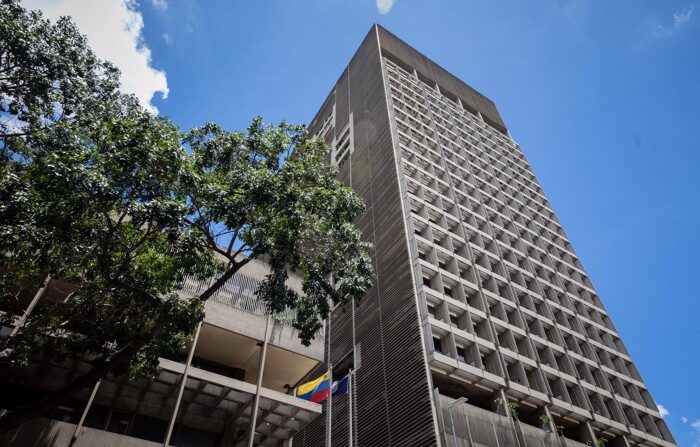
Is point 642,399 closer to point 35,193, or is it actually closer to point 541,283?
point 541,283

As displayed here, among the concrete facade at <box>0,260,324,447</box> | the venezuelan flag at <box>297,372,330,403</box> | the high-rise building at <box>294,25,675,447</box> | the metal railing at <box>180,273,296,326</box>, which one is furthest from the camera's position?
the high-rise building at <box>294,25,675,447</box>

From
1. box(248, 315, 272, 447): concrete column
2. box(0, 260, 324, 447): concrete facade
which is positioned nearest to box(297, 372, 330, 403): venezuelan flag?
box(0, 260, 324, 447): concrete facade

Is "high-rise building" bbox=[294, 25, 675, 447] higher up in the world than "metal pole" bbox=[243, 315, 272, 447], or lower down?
higher up

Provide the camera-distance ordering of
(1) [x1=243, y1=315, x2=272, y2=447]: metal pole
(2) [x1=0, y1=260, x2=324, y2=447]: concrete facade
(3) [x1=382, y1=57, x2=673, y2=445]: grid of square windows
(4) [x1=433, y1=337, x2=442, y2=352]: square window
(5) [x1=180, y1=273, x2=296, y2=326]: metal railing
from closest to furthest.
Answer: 1. (2) [x1=0, y1=260, x2=324, y2=447]: concrete facade
2. (1) [x1=243, y1=315, x2=272, y2=447]: metal pole
3. (5) [x1=180, y1=273, x2=296, y2=326]: metal railing
4. (4) [x1=433, y1=337, x2=442, y2=352]: square window
5. (3) [x1=382, y1=57, x2=673, y2=445]: grid of square windows

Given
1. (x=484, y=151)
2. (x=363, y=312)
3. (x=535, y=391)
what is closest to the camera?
(x=535, y=391)

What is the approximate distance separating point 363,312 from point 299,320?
15.7m

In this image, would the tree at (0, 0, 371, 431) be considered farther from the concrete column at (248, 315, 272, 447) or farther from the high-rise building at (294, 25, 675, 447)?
the high-rise building at (294, 25, 675, 447)

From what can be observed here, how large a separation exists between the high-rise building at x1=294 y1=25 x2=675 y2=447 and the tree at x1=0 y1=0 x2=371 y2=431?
10409 millimetres

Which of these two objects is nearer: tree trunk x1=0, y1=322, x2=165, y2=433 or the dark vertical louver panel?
tree trunk x1=0, y1=322, x2=165, y2=433

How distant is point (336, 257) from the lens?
15508 millimetres

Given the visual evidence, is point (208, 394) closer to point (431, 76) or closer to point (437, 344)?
point (437, 344)

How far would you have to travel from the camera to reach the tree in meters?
11.7

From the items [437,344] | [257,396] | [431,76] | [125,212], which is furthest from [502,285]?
[431,76]

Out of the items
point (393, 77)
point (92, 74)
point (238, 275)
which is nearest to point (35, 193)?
point (92, 74)
